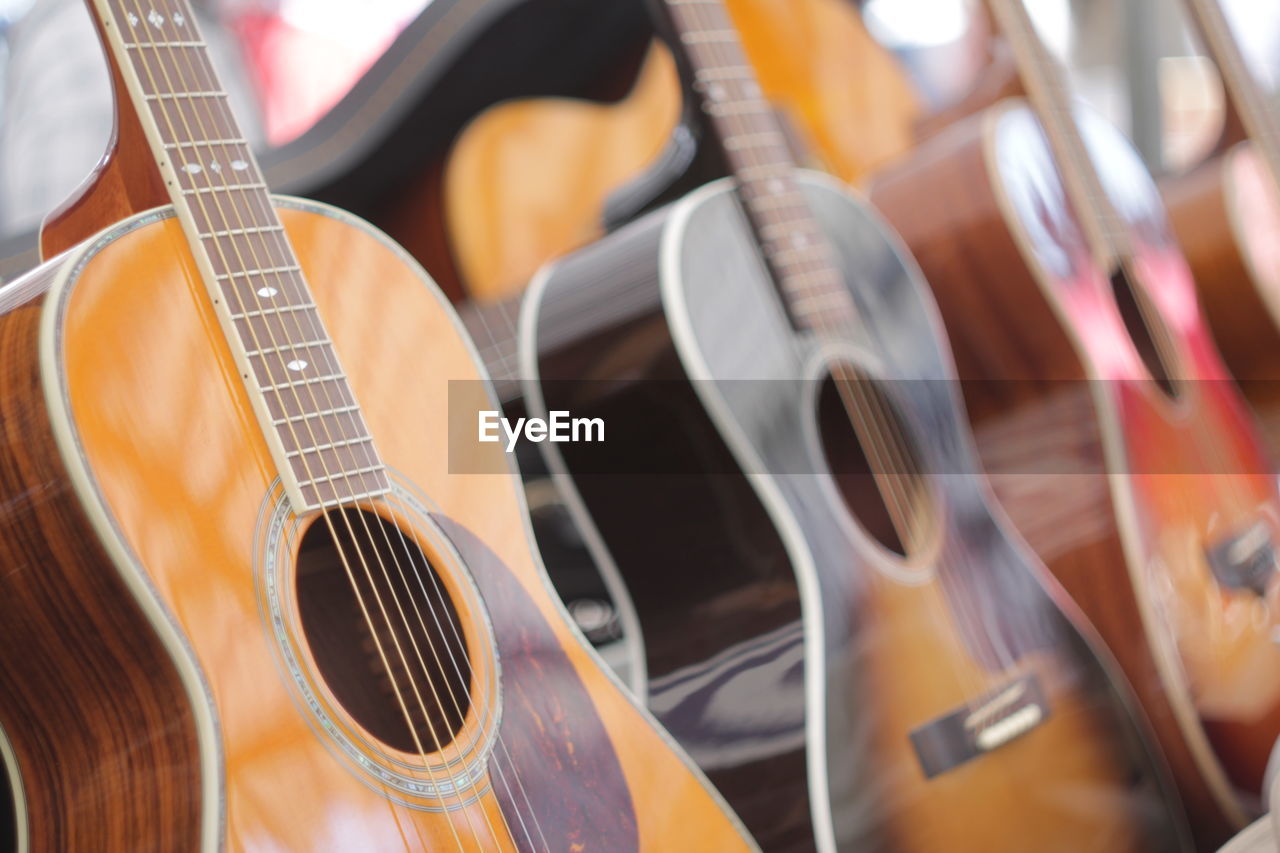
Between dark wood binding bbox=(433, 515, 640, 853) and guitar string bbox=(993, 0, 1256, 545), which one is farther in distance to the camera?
guitar string bbox=(993, 0, 1256, 545)

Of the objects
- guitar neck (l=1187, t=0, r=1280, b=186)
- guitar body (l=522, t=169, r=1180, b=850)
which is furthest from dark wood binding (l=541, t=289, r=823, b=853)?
guitar neck (l=1187, t=0, r=1280, b=186)

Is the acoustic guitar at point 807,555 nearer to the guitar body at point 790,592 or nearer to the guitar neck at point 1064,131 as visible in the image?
the guitar body at point 790,592

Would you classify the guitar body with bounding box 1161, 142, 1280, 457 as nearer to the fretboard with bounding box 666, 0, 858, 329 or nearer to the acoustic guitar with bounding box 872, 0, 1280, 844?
the acoustic guitar with bounding box 872, 0, 1280, 844

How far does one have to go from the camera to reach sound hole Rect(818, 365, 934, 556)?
79 centimetres

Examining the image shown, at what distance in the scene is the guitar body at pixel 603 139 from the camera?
1.03 meters

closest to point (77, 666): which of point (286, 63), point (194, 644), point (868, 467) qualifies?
Result: point (194, 644)

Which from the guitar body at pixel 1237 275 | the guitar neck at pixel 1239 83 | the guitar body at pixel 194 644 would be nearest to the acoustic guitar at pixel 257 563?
the guitar body at pixel 194 644

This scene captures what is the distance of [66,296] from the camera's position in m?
0.42

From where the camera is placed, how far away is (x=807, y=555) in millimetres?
686

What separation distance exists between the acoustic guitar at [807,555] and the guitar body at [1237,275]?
593 mm

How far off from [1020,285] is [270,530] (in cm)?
72

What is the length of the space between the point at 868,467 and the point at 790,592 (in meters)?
0.15

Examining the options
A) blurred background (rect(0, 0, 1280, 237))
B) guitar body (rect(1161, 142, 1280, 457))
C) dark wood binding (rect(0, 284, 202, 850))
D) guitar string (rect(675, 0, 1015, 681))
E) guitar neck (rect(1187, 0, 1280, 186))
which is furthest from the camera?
guitar neck (rect(1187, 0, 1280, 186))

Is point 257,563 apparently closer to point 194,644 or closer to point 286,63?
point 194,644
